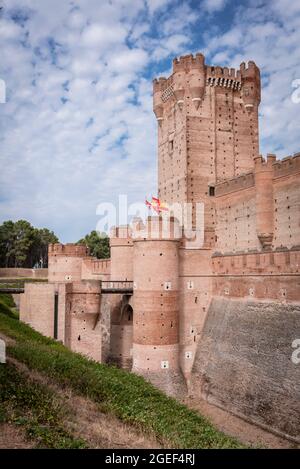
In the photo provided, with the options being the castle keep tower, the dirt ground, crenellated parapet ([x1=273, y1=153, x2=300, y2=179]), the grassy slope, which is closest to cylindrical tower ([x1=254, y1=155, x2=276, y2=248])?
crenellated parapet ([x1=273, y1=153, x2=300, y2=179])

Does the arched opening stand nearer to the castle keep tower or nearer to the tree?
the castle keep tower

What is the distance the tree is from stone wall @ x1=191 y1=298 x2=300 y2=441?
38.2m

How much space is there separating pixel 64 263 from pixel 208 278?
404 inches

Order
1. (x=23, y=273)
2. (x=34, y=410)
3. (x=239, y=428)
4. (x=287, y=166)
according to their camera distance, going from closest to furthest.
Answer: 1. (x=34, y=410)
2. (x=239, y=428)
3. (x=287, y=166)
4. (x=23, y=273)

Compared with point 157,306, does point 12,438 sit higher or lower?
lower

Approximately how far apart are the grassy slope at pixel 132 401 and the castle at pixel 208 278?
Result: 529 cm

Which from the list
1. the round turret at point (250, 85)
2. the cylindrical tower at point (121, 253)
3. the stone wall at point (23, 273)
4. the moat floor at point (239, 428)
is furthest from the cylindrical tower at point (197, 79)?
the stone wall at point (23, 273)

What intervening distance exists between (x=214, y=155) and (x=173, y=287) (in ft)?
36.0

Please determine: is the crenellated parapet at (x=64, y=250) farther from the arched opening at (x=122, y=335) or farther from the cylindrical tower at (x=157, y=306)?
the cylindrical tower at (x=157, y=306)

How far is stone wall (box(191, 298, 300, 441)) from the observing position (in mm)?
16016

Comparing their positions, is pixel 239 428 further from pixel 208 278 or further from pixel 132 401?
pixel 208 278

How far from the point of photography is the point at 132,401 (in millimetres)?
12031

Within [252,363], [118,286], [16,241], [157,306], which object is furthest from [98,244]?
[252,363]
